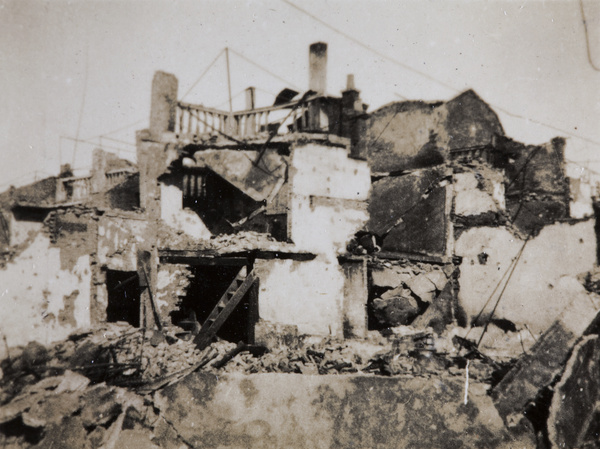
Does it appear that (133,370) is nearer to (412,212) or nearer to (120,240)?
(120,240)

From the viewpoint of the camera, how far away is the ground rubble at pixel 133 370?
4.04 meters

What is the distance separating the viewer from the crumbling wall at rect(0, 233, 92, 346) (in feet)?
24.5

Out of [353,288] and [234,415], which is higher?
[353,288]

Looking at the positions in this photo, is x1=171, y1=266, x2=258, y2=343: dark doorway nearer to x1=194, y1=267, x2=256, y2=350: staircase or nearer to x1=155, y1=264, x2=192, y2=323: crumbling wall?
x1=155, y1=264, x2=192, y2=323: crumbling wall

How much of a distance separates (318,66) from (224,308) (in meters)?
8.72

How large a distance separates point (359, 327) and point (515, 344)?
11.7ft

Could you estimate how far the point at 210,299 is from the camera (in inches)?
447

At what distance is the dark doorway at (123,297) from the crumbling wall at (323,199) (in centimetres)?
511

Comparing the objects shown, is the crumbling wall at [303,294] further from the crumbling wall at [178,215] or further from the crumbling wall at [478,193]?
the crumbling wall at [478,193]

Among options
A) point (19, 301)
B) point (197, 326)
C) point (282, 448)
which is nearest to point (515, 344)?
point (282, 448)

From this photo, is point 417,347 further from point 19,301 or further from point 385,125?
point 385,125

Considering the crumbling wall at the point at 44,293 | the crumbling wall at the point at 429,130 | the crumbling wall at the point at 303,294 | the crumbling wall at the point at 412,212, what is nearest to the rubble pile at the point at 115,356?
the crumbling wall at the point at 44,293

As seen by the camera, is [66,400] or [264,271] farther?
[264,271]

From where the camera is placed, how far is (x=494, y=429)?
14.3ft
